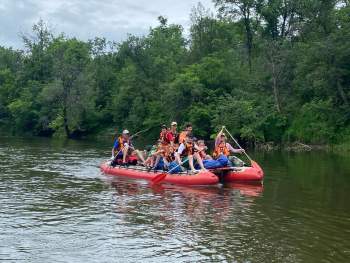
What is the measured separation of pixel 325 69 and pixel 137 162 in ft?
67.2

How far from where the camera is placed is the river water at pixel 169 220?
29.7ft

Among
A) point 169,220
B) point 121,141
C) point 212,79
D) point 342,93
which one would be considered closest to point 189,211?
point 169,220

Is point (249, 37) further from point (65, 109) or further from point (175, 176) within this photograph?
point (175, 176)

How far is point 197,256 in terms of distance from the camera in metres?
8.89

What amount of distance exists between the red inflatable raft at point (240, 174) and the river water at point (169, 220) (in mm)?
413

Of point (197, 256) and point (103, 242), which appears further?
point (103, 242)

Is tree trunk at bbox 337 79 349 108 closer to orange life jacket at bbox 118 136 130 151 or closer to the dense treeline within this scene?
the dense treeline

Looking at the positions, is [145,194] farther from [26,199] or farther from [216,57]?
[216,57]

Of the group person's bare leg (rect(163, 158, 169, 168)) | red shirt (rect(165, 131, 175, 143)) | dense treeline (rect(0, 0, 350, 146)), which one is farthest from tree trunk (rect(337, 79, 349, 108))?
person's bare leg (rect(163, 158, 169, 168))

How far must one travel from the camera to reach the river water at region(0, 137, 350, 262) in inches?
357

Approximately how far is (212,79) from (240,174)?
1110 inches

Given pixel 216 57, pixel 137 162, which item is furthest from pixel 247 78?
pixel 137 162

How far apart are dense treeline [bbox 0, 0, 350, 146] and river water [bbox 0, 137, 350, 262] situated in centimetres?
1914

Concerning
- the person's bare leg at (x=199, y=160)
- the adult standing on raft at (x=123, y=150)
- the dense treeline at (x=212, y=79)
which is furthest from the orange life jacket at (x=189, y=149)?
the dense treeline at (x=212, y=79)
